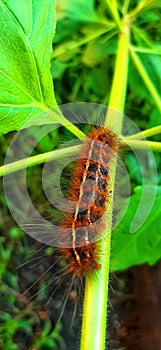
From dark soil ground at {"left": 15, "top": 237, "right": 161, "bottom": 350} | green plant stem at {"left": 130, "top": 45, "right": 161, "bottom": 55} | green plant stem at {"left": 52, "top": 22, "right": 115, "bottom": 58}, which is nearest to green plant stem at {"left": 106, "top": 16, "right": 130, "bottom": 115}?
green plant stem at {"left": 130, "top": 45, "right": 161, "bottom": 55}

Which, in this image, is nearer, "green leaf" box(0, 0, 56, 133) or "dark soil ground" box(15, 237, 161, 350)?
"green leaf" box(0, 0, 56, 133)

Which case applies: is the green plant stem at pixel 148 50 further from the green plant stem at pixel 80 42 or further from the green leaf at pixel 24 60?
the green leaf at pixel 24 60

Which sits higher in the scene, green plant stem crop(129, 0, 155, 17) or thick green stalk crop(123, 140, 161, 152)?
green plant stem crop(129, 0, 155, 17)

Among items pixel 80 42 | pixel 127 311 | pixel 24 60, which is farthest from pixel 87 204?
pixel 127 311

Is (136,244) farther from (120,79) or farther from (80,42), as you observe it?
(80,42)

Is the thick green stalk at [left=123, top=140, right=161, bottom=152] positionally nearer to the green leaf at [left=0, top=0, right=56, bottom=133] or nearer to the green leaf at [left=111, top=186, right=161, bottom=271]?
the green leaf at [left=0, top=0, right=56, bottom=133]

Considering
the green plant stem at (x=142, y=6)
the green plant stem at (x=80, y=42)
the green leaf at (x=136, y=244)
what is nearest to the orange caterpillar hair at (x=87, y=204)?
the green leaf at (x=136, y=244)

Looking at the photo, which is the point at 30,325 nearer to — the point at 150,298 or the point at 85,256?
the point at 150,298

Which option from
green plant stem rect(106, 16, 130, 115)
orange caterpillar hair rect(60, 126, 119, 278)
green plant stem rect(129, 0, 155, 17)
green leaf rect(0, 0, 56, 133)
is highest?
green plant stem rect(129, 0, 155, 17)

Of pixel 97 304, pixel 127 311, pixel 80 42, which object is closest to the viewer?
pixel 97 304
